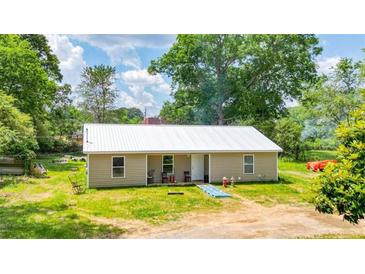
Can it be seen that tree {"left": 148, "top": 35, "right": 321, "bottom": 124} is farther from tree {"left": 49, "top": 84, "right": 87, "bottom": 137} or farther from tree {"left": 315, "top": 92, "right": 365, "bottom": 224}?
tree {"left": 315, "top": 92, "right": 365, "bottom": 224}

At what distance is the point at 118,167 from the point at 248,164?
20.9ft

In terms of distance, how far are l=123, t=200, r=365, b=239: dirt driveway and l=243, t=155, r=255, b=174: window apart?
5411 mm

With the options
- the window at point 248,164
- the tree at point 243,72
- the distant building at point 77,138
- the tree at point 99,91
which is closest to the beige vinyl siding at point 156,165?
the window at point 248,164

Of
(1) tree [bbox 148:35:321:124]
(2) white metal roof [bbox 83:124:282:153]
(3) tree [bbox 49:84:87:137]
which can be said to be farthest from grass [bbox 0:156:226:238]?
(3) tree [bbox 49:84:87:137]

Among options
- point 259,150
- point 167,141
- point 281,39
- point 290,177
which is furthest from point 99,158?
point 281,39

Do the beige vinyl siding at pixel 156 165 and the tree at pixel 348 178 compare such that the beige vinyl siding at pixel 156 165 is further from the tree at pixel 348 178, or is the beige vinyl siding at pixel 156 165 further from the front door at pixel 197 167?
the tree at pixel 348 178

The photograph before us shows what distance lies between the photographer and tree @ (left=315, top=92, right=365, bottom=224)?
4844 millimetres

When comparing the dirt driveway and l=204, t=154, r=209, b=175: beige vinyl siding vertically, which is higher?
l=204, t=154, r=209, b=175: beige vinyl siding

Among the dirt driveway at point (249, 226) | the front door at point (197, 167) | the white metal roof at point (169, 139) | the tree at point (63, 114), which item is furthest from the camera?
the tree at point (63, 114)

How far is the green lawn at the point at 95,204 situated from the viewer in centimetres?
820

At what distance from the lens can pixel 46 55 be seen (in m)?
29.5

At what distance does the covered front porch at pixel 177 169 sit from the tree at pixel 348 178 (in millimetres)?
10199
